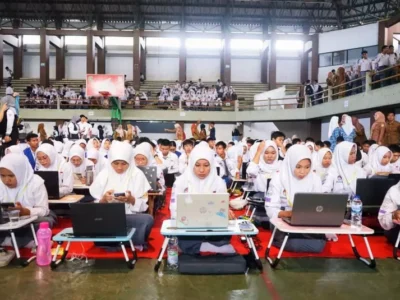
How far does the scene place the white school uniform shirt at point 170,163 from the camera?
340 inches

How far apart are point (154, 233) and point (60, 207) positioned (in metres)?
1.93

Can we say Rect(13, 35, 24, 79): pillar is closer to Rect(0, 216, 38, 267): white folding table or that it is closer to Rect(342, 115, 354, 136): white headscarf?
Rect(342, 115, 354, 136): white headscarf

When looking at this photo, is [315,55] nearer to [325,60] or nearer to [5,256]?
[325,60]

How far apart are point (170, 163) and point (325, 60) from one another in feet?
59.6

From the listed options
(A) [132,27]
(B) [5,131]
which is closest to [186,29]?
(A) [132,27]

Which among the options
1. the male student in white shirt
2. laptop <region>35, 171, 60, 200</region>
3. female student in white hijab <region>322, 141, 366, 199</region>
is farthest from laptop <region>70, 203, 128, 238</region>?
the male student in white shirt

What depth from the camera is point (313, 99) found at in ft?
62.0

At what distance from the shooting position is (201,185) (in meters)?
4.41

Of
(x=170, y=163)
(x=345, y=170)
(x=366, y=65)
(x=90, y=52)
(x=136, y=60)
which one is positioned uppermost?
(x=90, y=52)

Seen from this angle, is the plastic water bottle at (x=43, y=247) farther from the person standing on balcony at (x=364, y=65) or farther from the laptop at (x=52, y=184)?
the person standing on balcony at (x=364, y=65)

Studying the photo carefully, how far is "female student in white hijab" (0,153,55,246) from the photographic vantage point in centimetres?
421

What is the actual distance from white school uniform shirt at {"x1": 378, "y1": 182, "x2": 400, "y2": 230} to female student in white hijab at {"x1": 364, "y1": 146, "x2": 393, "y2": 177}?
2.72 metres

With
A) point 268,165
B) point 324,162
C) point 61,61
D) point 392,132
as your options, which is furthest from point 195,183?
point 61,61

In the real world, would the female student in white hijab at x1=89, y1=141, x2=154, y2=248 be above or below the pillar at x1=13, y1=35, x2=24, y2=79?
below
